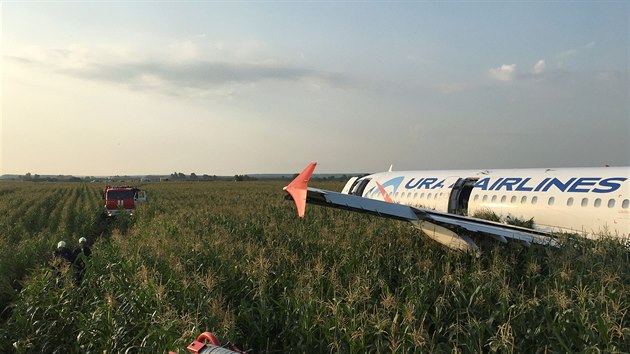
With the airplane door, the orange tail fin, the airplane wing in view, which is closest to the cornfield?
the airplane wing

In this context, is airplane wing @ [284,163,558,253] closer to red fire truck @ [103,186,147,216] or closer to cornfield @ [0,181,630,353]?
cornfield @ [0,181,630,353]

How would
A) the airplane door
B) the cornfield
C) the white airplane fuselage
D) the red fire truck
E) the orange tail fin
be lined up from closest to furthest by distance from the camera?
the cornfield < the orange tail fin < the white airplane fuselage < the airplane door < the red fire truck

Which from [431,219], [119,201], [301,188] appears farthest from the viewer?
[119,201]

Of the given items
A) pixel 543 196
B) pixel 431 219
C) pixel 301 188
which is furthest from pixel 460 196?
pixel 301 188

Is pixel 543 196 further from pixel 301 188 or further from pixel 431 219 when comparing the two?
pixel 301 188

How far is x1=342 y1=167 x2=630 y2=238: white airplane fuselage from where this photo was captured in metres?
12.6

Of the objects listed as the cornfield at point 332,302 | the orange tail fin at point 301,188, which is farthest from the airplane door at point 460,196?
the orange tail fin at point 301,188

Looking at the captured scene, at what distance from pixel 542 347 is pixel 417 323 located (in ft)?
5.37

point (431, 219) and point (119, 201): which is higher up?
point (431, 219)

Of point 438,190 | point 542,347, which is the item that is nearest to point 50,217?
point 438,190

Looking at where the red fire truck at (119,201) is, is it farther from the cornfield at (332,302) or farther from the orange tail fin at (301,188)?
the orange tail fin at (301,188)

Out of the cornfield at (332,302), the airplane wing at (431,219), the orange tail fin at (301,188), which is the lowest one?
the cornfield at (332,302)

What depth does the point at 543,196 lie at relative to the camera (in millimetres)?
14930

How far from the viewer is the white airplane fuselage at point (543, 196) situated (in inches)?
498
